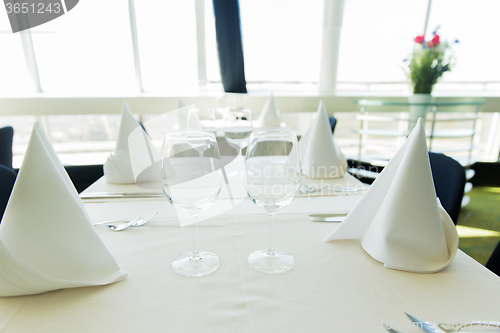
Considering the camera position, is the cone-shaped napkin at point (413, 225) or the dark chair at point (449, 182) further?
the dark chair at point (449, 182)

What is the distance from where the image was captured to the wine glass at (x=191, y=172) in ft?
1.70

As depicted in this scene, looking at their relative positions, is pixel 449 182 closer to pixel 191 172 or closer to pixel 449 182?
pixel 449 182

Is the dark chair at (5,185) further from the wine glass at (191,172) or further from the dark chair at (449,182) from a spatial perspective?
the dark chair at (449,182)

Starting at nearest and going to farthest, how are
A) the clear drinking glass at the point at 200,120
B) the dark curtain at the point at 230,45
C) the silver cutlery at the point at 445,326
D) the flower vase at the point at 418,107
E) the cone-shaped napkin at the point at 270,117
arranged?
the silver cutlery at the point at 445,326
the clear drinking glass at the point at 200,120
the cone-shaped napkin at the point at 270,117
the flower vase at the point at 418,107
the dark curtain at the point at 230,45

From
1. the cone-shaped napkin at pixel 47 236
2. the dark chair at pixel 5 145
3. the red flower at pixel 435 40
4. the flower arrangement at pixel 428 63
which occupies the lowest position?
the dark chair at pixel 5 145

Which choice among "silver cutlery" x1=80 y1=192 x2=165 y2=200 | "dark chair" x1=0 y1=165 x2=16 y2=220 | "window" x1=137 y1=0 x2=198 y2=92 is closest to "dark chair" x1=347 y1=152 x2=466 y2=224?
"silver cutlery" x1=80 y1=192 x2=165 y2=200

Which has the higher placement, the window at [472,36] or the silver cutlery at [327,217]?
the window at [472,36]

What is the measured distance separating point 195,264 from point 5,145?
1.59 metres

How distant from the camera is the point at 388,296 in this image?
49 cm

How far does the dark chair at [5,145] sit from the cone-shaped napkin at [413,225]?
5.93 ft

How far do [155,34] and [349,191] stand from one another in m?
3.20

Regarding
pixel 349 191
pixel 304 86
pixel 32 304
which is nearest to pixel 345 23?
pixel 304 86

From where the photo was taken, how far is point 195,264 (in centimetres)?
57

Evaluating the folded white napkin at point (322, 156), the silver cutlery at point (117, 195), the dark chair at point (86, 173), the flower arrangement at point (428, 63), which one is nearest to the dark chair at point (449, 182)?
the folded white napkin at point (322, 156)
